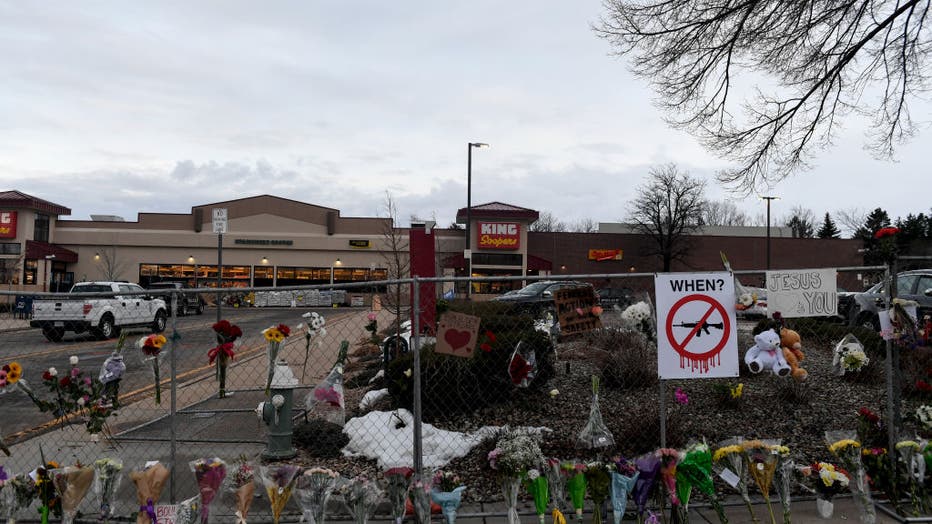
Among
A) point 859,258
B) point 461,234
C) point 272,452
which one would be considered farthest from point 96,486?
point 859,258

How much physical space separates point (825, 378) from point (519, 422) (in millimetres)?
4348

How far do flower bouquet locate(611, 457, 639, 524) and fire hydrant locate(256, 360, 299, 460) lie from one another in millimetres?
3034

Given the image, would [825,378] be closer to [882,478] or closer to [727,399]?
[727,399]

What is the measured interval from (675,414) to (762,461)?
6.23 ft

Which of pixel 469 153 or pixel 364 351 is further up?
pixel 469 153

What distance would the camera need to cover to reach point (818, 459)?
582 centimetres

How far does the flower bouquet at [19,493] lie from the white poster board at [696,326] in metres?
4.54

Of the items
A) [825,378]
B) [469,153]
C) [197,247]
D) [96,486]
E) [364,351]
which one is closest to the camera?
[96,486]

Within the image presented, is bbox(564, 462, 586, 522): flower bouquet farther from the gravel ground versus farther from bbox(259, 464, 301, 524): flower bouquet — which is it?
bbox(259, 464, 301, 524): flower bouquet

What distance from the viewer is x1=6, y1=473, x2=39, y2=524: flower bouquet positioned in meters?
4.37

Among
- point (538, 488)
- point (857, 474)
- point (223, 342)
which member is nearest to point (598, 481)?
point (538, 488)

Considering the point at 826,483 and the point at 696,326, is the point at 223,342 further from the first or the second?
the point at 826,483

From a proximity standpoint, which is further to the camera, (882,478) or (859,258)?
(859,258)

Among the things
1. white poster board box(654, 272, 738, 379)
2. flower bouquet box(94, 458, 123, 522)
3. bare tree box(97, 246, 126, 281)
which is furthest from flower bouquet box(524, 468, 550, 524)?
bare tree box(97, 246, 126, 281)
